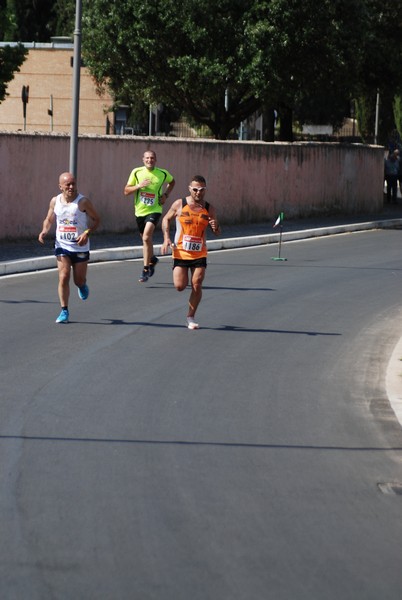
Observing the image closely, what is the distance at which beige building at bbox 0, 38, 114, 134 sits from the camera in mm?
47875

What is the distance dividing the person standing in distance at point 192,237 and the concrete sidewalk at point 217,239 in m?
6.01

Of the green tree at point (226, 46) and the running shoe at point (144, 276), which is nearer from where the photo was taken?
the running shoe at point (144, 276)

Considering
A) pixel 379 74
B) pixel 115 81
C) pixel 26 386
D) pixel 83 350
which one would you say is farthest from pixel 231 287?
pixel 379 74

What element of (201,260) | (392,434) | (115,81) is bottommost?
(392,434)

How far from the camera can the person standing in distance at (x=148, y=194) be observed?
17.5m

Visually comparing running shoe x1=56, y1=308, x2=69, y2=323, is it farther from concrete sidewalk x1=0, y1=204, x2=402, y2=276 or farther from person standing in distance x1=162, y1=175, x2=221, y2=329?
concrete sidewalk x1=0, y1=204, x2=402, y2=276

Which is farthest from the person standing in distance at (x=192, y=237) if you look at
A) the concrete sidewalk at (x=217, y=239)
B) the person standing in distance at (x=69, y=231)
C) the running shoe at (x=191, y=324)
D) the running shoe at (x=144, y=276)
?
the concrete sidewalk at (x=217, y=239)

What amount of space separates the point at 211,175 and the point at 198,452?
20.9 m

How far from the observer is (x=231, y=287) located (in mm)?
18141

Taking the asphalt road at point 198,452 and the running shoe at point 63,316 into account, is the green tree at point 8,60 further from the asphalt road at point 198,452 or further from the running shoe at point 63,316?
the running shoe at point 63,316

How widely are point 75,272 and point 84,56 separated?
23.6 m

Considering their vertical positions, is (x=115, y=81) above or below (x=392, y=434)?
above

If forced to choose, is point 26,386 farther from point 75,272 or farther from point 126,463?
point 75,272

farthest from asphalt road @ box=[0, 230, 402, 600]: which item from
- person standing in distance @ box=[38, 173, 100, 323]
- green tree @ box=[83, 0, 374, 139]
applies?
green tree @ box=[83, 0, 374, 139]
